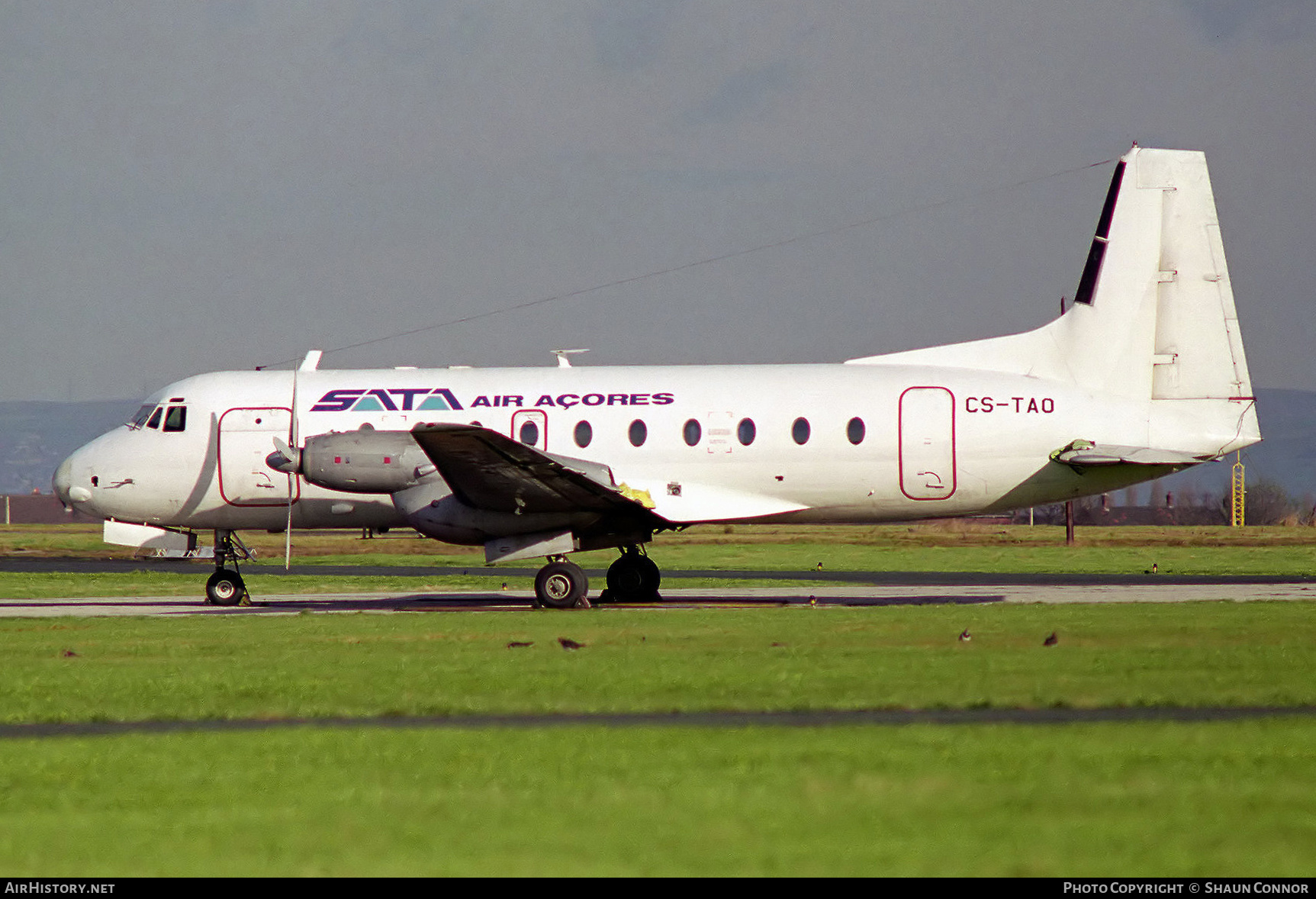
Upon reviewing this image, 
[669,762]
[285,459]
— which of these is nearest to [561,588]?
[285,459]

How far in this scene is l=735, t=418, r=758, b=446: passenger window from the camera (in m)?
25.2

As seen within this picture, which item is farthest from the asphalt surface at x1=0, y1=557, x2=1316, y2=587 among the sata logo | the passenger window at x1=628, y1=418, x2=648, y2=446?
the sata logo

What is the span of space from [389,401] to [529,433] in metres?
2.82

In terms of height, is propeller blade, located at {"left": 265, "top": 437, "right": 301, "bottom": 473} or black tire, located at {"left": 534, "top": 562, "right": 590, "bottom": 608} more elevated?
propeller blade, located at {"left": 265, "top": 437, "right": 301, "bottom": 473}

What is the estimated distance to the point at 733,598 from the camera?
27453 millimetres

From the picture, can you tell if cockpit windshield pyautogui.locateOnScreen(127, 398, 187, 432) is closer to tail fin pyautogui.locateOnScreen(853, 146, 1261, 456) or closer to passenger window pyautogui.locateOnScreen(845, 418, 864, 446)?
passenger window pyautogui.locateOnScreen(845, 418, 864, 446)

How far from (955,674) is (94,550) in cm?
5046

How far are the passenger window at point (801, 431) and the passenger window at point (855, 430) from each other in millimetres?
649

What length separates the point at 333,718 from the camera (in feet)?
38.3

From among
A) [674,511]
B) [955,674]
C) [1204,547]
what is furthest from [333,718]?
[1204,547]

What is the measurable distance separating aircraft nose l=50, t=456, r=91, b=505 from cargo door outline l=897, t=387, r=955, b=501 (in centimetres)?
1505

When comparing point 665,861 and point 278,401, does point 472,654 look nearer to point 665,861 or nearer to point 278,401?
point 665,861

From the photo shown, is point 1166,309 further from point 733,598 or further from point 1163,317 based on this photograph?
point 733,598

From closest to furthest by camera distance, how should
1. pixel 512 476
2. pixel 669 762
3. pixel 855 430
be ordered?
pixel 669 762 → pixel 512 476 → pixel 855 430
